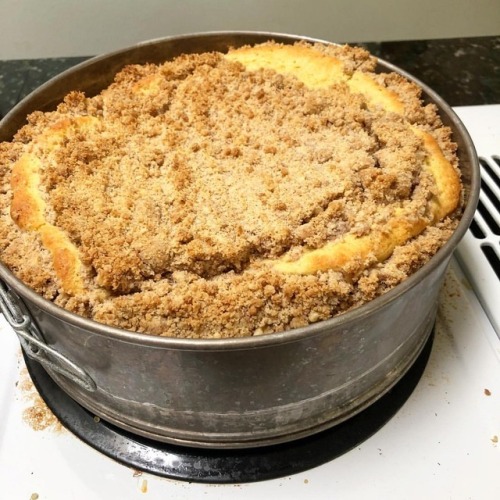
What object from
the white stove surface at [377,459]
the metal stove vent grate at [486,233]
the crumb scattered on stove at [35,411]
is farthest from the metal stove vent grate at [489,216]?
the crumb scattered on stove at [35,411]

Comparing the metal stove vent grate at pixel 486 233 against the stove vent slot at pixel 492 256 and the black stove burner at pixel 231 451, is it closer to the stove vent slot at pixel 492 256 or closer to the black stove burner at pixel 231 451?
the stove vent slot at pixel 492 256

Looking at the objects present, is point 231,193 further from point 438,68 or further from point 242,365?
point 438,68

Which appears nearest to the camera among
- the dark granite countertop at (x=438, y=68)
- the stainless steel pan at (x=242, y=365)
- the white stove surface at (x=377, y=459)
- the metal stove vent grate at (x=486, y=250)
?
the stainless steel pan at (x=242, y=365)

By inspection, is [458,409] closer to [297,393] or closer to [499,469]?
[499,469]

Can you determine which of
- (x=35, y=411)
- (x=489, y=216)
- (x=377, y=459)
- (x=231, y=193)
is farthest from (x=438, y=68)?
(x=35, y=411)

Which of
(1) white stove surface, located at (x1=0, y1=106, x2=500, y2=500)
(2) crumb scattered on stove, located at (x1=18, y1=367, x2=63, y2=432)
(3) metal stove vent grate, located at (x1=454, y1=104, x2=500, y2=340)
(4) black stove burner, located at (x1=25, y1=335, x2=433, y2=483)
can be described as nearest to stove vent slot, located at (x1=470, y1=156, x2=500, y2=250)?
→ (3) metal stove vent grate, located at (x1=454, y1=104, x2=500, y2=340)

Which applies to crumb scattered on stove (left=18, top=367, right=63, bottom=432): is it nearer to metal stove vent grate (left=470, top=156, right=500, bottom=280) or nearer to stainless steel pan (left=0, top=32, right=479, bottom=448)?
stainless steel pan (left=0, top=32, right=479, bottom=448)
